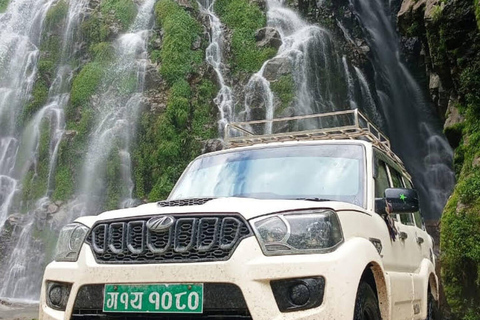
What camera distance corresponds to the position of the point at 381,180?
486cm

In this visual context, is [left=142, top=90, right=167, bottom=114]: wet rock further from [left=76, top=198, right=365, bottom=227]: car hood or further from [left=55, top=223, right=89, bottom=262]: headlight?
[left=76, top=198, right=365, bottom=227]: car hood

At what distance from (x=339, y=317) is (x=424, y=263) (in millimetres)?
3108

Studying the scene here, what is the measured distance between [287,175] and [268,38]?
872 inches

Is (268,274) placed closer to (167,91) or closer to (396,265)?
(396,265)

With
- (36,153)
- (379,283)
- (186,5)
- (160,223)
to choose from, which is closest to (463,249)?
(379,283)

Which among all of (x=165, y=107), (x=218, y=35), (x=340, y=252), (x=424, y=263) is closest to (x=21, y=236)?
(x=165, y=107)

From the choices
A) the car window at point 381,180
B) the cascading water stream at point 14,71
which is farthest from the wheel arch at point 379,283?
the cascading water stream at point 14,71

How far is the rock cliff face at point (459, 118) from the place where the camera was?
10.4 meters

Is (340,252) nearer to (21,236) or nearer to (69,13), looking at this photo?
(21,236)

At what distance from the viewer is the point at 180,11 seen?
27047 mm

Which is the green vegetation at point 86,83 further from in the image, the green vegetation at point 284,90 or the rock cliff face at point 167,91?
the green vegetation at point 284,90

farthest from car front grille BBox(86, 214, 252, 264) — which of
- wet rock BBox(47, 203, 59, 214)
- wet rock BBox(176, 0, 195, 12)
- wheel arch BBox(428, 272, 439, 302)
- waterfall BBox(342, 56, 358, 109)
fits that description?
wet rock BBox(176, 0, 195, 12)

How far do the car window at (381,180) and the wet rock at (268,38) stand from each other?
21.2 meters

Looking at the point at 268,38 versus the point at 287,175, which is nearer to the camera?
the point at 287,175
